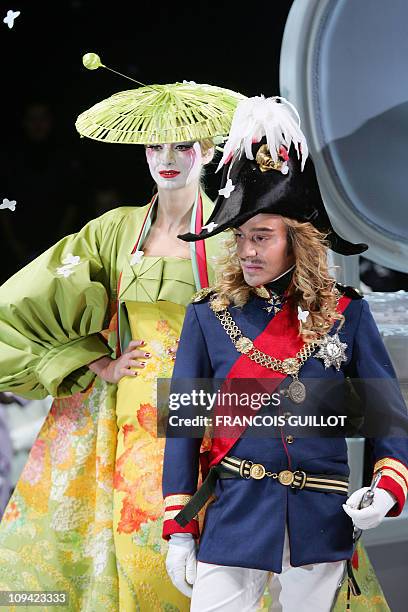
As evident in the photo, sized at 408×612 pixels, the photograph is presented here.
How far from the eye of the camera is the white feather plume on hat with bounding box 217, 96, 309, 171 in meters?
2.13

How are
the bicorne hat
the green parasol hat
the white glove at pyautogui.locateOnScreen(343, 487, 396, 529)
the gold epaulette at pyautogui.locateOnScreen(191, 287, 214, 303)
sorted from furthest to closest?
the green parasol hat < the gold epaulette at pyautogui.locateOnScreen(191, 287, 214, 303) < the bicorne hat < the white glove at pyautogui.locateOnScreen(343, 487, 396, 529)

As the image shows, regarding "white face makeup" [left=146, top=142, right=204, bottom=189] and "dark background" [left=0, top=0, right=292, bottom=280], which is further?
"dark background" [left=0, top=0, right=292, bottom=280]

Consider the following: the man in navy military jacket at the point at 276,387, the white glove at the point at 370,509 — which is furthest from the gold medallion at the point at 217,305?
the white glove at the point at 370,509

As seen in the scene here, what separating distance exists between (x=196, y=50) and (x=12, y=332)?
93 centimetres

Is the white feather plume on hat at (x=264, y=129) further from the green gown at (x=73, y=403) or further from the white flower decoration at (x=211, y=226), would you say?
the green gown at (x=73, y=403)

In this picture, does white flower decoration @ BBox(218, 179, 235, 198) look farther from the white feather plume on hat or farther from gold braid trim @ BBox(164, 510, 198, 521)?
gold braid trim @ BBox(164, 510, 198, 521)

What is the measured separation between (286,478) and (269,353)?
10.4 inches

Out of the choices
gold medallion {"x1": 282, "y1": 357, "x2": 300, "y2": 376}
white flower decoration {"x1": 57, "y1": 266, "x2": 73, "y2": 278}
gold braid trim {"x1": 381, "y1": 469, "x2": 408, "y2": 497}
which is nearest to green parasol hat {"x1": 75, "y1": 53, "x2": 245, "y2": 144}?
white flower decoration {"x1": 57, "y1": 266, "x2": 73, "y2": 278}

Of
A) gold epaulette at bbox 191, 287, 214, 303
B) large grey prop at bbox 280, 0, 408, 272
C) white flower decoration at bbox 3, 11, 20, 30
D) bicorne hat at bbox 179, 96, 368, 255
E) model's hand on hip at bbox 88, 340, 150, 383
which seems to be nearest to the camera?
bicorne hat at bbox 179, 96, 368, 255

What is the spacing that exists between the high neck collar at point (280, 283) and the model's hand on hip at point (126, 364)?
464mm

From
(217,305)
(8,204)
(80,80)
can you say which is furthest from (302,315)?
(80,80)

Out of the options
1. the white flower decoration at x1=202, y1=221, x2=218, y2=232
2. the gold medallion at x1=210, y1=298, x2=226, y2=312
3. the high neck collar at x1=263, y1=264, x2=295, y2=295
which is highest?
the white flower decoration at x1=202, y1=221, x2=218, y2=232

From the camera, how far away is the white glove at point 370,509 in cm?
202

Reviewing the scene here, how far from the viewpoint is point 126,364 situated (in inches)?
99.7
